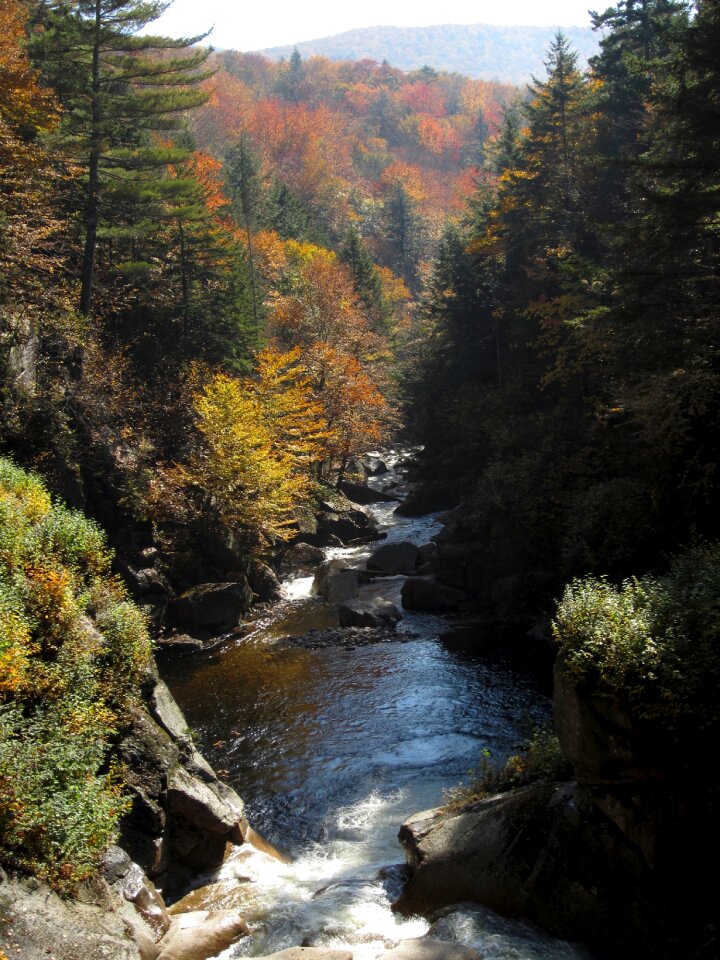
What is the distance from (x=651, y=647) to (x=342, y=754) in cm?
841

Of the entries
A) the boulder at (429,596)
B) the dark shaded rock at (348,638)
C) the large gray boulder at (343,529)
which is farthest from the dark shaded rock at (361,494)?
the dark shaded rock at (348,638)

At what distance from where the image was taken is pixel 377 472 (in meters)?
46.3

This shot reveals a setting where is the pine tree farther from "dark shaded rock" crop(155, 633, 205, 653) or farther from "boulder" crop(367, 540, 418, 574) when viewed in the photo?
"boulder" crop(367, 540, 418, 574)

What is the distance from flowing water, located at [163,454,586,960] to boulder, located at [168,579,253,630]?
96cm

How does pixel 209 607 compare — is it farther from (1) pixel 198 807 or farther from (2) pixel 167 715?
(1) pixel 198 807

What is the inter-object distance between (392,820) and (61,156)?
76.5ft

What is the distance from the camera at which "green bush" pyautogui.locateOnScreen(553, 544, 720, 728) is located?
7656mm

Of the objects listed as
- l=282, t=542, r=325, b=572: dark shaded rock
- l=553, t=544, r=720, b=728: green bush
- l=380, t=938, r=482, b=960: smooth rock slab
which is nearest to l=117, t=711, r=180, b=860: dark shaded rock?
l=380, t=938, r=482, b=960: smooth rock slab

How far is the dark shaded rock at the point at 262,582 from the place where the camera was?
83.0 ft

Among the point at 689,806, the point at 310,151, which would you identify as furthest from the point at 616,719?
the point at 310,151

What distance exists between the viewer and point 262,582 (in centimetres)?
2555

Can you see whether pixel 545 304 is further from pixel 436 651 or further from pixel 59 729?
pixel 59 729

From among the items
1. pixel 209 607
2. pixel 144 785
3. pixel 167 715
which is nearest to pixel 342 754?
pixel 167 715

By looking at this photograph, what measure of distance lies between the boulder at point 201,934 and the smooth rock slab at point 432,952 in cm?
220
